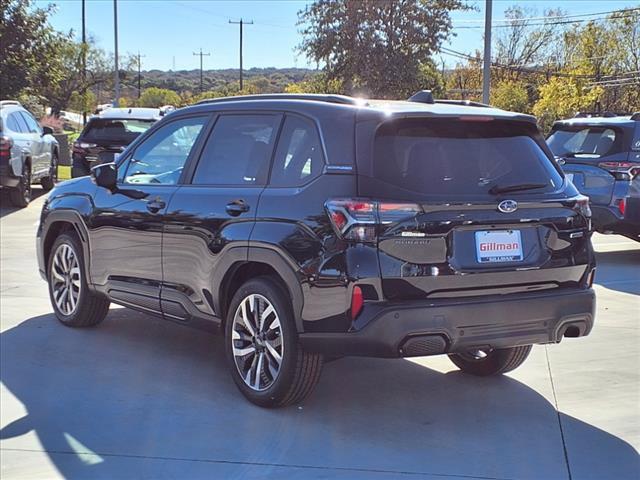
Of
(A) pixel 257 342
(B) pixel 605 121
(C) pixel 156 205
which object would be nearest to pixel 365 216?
(A) pixel 257 342

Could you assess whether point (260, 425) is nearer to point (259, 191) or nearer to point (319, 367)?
point (319, 367)

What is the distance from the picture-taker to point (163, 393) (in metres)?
5.07

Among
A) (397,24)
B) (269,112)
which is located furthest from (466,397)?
(397,24)

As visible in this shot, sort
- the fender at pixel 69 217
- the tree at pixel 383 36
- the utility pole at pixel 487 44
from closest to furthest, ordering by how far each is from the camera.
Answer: the fender at pixel 69 217
the utility pole at pixel 487 44
the tree at pixel 383 36

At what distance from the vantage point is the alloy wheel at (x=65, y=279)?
21.5 feet

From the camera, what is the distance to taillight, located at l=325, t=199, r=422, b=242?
408 cm

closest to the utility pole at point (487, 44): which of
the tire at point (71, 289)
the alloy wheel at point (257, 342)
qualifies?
the tire at point (71, 289)

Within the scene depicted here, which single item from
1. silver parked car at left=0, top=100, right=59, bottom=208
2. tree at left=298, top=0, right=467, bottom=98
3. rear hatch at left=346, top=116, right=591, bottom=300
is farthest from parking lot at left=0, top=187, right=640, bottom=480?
tree at left=298, top=0, right=467, bottom=98

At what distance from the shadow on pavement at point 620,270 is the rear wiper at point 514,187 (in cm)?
446

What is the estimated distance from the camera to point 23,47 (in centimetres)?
2278

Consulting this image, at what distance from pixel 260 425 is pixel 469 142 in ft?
6.53

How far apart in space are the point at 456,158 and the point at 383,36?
27.1 metres

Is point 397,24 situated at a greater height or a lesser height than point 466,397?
greater

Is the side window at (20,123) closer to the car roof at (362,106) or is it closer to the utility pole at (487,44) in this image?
the car roof at (362,106)
